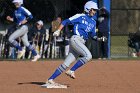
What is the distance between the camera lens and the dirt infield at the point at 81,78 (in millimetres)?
11347

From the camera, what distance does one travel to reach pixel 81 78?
13.6 metres

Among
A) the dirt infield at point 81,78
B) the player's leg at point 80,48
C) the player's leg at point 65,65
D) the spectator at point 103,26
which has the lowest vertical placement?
the dirt infield at point 81,78

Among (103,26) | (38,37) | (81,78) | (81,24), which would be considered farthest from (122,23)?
(81,24)

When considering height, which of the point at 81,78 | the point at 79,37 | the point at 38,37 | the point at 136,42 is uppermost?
the point at 79,37

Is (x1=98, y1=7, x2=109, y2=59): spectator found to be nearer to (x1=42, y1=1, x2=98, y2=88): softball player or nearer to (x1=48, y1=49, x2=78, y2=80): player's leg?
(x1=42, y1=1, x2=98, y2=88): softball player

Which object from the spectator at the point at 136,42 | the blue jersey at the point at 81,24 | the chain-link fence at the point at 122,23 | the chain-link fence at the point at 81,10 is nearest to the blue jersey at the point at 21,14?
the chain-link fence at the point at 81,10

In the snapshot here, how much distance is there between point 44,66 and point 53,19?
18.5ft

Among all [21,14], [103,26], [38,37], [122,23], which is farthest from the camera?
[122,23]

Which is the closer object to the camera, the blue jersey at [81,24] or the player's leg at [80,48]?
the player's leg at [80,48]

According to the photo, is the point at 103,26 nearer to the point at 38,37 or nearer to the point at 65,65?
the point at 38,37

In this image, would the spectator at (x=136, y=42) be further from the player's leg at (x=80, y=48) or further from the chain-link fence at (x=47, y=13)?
the player's leg at (x=80, y=48)

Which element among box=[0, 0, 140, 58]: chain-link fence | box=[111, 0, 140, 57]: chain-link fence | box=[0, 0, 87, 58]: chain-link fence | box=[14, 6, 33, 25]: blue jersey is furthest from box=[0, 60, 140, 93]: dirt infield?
box=[0, 0, 140, 58]: chain-link fence

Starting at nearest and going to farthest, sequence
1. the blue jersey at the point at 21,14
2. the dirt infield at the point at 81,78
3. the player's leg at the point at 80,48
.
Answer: the dirt infield at the point at 81,78
the player's leg at the point at 80,48
the blue jersey at the point at 21,14

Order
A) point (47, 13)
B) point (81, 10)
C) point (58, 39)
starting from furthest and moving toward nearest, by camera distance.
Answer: point (47, 13) → point (81, 10) → point (58, 39)
